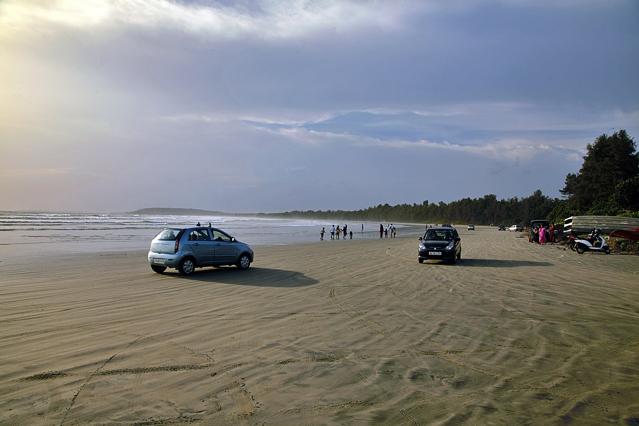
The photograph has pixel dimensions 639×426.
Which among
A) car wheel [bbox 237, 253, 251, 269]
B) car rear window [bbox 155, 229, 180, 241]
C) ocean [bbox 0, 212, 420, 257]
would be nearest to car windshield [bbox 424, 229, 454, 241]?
car wheel [bbox 237, 253, 251, 269]

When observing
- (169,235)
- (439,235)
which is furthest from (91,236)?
(439,235)

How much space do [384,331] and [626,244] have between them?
24473mm

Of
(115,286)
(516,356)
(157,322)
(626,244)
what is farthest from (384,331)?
(626,244)

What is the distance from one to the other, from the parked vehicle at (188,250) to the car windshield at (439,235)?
8812 mm

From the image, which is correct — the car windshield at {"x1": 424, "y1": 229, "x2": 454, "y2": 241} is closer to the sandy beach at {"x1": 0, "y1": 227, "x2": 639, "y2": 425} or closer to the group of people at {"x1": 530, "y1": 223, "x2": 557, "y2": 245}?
the sandy beach at {"x1": 0, "y1": 227, "x2": 639, "y2": 425}

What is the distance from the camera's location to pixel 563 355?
Answer: 6.37 m

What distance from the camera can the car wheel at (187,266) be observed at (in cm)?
1445

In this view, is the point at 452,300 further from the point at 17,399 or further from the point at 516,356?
the point at 17,399

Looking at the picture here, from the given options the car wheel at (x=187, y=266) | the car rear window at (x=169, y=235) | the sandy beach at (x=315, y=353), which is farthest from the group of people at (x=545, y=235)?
the car rear window at (x=169, y=235)

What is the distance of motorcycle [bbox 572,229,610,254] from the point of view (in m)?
25.0

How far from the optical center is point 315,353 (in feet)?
20.5

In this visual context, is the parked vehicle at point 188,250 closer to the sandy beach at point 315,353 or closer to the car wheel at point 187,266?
the car wheel at point 187,266

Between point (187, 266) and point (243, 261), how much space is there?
238 centimetres

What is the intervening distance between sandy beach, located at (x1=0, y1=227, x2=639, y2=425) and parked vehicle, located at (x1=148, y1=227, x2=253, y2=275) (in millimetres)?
1798
